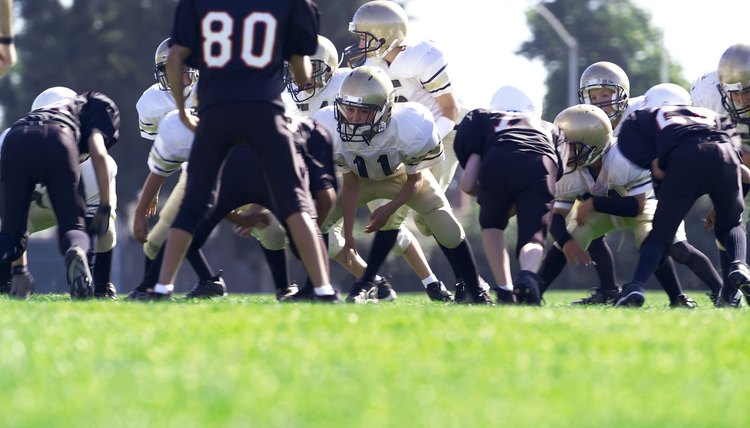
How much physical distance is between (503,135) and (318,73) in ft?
5.47

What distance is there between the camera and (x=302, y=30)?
6.33 metres

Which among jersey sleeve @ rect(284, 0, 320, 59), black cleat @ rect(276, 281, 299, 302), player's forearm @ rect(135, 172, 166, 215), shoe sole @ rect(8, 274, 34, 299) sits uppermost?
jersey sleeve @ rect(284, 0, 320, 59)

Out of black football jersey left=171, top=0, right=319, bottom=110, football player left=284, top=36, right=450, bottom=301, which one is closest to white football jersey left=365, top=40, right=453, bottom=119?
football player left=284, top=36, right=450, bottom=301

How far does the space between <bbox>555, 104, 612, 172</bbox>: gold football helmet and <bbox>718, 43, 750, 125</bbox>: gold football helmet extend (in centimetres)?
81

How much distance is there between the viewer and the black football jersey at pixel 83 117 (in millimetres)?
7688

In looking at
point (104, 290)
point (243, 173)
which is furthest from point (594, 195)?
point (104, 290)

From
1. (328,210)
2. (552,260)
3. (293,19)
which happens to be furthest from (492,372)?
(552,260)

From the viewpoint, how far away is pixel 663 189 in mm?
7434

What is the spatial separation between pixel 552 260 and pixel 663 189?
5.11 feet

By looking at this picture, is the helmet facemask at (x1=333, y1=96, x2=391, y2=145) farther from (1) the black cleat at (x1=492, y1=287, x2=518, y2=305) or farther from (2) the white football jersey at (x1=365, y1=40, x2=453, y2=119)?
(2) the white football jersey at (x1=365, y1=40, x2=453, y2=119)

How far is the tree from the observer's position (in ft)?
139

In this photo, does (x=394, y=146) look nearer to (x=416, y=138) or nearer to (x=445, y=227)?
(x=416, y=138)

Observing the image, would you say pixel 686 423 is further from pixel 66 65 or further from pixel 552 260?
pixel 66 65

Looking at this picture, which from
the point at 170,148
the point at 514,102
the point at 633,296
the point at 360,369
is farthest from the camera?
the point at 514,102
